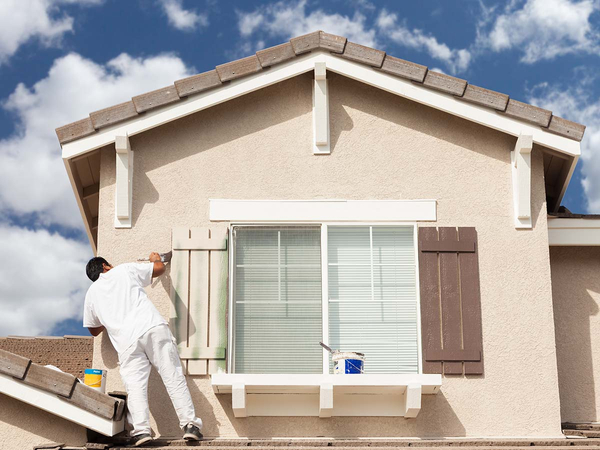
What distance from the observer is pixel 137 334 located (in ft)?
25.7

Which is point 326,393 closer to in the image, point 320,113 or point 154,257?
point 154,257

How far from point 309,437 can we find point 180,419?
1.25m

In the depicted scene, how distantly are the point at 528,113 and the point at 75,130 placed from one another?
449 centimetres

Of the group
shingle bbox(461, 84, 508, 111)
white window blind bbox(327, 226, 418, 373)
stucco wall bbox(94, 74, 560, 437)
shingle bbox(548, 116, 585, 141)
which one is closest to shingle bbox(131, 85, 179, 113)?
stucco wall bbox(94, 74, 560, 437)

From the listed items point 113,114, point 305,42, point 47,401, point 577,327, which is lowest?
point 47,401

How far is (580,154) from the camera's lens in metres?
8.77

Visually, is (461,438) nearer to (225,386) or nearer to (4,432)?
(225,386)

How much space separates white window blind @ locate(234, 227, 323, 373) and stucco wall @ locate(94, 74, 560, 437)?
0.44 meters

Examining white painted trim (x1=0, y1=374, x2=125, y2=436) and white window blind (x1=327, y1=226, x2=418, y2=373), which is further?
white window blind (x1=327, y1=226, x2=418, y2=373)

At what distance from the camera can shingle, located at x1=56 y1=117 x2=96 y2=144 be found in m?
8.65

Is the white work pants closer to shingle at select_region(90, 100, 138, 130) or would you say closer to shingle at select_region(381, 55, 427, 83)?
shingle at select_region(90, 100, 138, 130)

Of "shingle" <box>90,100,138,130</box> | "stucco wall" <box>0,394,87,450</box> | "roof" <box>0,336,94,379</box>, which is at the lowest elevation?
"stucco wall" <box>0,394,87,450</box>

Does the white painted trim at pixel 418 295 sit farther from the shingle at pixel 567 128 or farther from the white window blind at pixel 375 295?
the shingle at pixel 567 128

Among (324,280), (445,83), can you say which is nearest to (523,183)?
(445,83)
